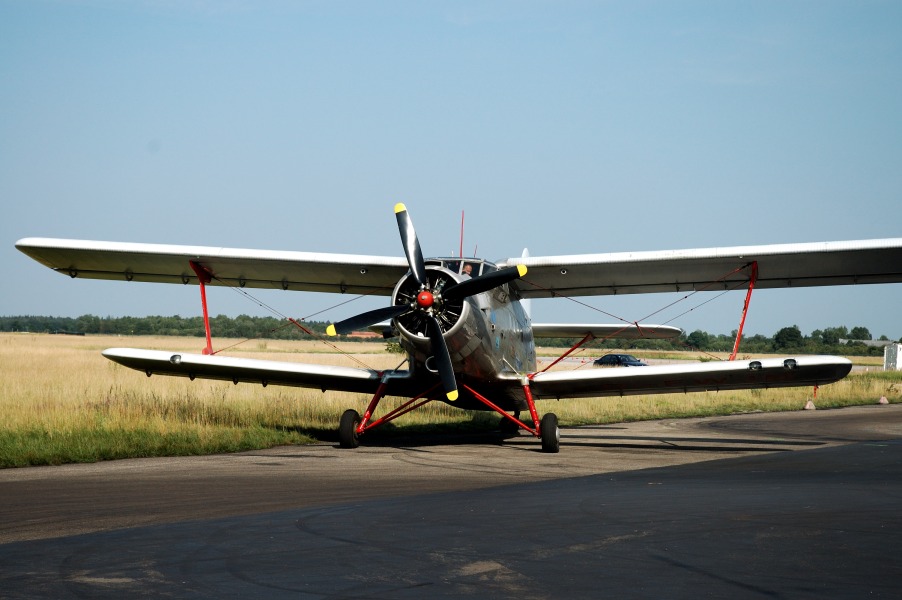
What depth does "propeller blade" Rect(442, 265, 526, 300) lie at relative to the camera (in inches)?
583

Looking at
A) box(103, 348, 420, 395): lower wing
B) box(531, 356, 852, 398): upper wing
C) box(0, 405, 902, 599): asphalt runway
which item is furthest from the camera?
box(103, 348, 420, 395): lower wing

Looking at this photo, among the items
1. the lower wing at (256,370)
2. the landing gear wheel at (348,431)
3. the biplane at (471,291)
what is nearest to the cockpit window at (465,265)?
the biplane at (471,291)

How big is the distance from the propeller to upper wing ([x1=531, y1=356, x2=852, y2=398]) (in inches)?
108

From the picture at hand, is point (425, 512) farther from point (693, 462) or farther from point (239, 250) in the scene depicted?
point (239, 250)

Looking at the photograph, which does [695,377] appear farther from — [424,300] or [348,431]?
[348,431]

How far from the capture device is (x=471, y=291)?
14.9 meters

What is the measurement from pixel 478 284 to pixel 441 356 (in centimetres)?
126

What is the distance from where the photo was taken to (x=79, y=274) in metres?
18.4

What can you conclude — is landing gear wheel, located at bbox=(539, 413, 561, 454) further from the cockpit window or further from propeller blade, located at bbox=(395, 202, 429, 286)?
propeller blade, located at bbox=(395, 202, 429, 286)

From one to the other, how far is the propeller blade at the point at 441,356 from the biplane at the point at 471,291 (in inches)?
0.7

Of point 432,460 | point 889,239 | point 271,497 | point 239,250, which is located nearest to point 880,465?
point 889,239

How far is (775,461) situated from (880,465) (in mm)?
1413

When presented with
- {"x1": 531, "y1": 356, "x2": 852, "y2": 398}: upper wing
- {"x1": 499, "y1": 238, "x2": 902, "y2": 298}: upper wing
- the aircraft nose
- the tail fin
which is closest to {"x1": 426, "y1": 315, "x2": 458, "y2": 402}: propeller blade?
the aircraft nose

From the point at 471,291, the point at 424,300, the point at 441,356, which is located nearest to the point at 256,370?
the point at 441,356
